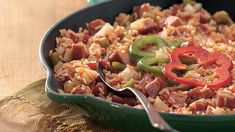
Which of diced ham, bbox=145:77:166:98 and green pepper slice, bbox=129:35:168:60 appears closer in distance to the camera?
Answer: diced ham, bbox=145:77:166:98

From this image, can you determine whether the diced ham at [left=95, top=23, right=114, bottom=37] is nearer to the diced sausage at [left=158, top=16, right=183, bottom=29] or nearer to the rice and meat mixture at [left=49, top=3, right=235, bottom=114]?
the rice and meat mixture at [left=49, top=3, right=235, bottom=114]

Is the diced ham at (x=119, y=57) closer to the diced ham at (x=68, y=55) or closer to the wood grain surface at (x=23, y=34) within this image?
the diced ham at (x=68, y=55)

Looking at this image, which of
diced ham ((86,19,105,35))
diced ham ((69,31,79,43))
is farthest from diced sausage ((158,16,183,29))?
diced ham ((69,31,79,43))

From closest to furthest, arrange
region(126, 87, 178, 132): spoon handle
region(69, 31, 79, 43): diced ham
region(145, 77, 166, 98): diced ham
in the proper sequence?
region(126, 87, 178, 132): spoon handle
region(145, 77, 166, 98): diced ham
region(69, 31, 79, 43): diced ham

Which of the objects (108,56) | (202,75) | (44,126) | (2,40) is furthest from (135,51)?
(2,40)

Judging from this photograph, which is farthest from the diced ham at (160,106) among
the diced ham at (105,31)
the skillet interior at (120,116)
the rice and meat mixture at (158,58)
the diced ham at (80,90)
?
the diced ham at (105,31)

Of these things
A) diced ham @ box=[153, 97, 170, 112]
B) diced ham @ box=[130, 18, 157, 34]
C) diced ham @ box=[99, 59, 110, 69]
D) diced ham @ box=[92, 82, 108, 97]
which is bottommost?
diced ham @ box=[153, 97, 170, 112]

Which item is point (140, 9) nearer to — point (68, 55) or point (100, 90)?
point (68, 55)
